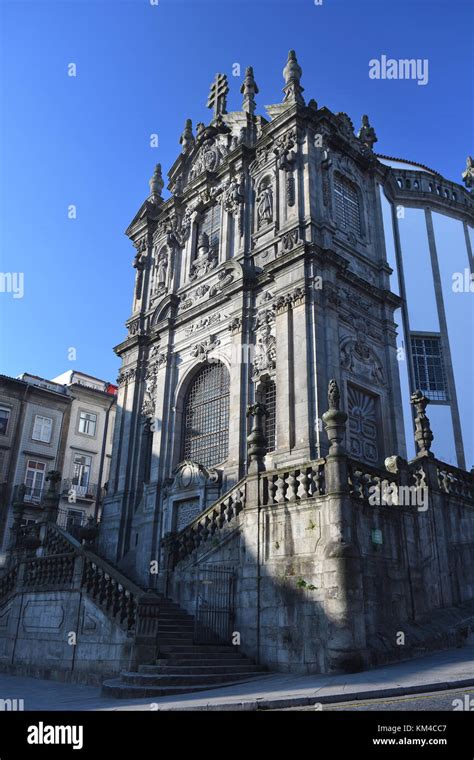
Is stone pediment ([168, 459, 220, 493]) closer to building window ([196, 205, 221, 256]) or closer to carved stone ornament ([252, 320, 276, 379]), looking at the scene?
carved stone ornament ([252, 320, 276, 379])

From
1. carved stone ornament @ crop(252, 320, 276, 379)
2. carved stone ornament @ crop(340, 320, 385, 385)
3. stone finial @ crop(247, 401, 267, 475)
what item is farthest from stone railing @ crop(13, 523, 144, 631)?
→ carved stone ornament @ crop(340, 320, 385, 385)

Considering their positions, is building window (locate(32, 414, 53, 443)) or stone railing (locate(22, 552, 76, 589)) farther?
building window (locate(32, 414, 53, 443))

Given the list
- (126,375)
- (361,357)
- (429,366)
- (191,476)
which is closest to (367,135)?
(429,366)

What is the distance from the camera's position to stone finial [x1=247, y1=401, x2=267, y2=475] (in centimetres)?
1333

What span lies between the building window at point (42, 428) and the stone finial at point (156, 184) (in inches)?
600

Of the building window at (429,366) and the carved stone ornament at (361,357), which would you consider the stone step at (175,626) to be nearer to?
the carved stone ornament at (361,357)

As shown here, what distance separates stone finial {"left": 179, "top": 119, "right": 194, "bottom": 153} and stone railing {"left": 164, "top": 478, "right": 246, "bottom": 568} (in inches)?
818

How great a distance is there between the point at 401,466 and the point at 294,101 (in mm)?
15805

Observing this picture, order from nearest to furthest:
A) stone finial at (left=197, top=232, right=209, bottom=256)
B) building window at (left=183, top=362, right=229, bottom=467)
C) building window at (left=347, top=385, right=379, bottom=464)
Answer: building window at (left=347, top=385, right=379, bottom=464), building window at (left=183, top=362, right=229, bottom=467), stone finial at (left=197, top=232, right=209, bottom=256)

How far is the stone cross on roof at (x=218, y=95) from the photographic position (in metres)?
28.3

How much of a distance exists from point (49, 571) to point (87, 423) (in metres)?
23.7

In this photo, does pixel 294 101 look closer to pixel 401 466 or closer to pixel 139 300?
pixel 139 300

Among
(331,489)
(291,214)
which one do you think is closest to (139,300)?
(291,214)
